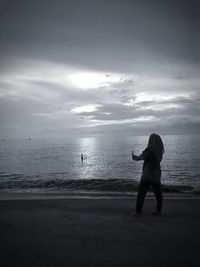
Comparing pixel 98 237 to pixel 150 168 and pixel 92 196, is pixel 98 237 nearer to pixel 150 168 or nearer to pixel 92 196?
pixel 150 168

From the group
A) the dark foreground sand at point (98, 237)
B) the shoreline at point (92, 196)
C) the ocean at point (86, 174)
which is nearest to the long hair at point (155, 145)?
the dark foreground sand at point (98, 237)

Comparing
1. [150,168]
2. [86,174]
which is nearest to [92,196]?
[150,168]

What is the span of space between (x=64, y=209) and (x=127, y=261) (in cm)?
424

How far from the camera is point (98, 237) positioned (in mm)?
5012

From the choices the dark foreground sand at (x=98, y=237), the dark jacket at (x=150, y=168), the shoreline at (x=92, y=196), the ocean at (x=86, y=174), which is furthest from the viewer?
the ocean at (x=86, y=174)

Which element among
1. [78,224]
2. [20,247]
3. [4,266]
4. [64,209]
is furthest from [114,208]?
[4,266]

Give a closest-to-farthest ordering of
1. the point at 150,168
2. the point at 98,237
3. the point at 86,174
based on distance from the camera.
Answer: the point at 98,237 < the point at 150,168 < the point at 86,174

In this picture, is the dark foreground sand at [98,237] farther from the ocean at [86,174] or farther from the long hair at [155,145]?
the ocean at [86,174]

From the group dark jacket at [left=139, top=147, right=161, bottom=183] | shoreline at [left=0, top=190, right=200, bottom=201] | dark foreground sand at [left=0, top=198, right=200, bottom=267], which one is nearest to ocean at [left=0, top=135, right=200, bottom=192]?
shoreline at [left=0, top=190, right=200, bottom=201]

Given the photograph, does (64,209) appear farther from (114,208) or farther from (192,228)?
(192,228)

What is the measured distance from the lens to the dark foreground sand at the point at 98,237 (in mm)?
4020

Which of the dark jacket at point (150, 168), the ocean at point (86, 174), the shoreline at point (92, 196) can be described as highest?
the dark jacket at point (150, 168)

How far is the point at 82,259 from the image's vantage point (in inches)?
158

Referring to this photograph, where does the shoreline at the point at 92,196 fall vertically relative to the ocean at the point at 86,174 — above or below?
above
